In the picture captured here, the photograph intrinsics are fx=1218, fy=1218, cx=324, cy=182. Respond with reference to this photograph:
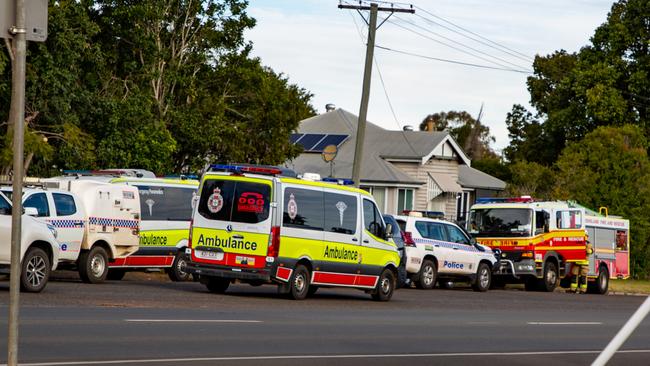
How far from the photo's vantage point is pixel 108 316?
637 inches

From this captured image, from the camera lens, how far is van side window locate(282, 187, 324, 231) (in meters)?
22.0

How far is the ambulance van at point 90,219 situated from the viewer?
23.0 metres

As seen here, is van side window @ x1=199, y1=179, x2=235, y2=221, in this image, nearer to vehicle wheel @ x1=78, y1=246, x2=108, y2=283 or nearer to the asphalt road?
the asphalt road

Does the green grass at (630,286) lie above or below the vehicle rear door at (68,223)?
below

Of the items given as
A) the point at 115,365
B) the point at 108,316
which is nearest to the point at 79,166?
the point at 108,316

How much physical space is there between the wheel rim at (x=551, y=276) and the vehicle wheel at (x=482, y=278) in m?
2.92

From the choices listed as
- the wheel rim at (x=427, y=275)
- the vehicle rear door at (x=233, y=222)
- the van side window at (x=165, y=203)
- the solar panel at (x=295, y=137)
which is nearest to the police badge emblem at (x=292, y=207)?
the vehicle rear door at (x=233, y=222)

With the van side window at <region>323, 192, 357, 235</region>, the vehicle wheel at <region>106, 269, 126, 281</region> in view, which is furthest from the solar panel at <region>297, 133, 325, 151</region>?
the van side window at <region>323, 192, 357, 235</region>

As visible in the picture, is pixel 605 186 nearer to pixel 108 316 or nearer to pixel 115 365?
pixel 108 316

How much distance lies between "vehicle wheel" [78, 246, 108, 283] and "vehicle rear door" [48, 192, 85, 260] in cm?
55

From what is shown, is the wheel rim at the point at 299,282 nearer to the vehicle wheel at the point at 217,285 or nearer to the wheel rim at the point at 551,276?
the vehicle wheel at the point at 217,285

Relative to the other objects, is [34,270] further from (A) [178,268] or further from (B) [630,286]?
(B) [630,286]

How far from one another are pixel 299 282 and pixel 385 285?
2.54 metres

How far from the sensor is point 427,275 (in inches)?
1240
